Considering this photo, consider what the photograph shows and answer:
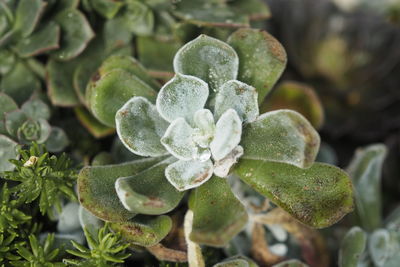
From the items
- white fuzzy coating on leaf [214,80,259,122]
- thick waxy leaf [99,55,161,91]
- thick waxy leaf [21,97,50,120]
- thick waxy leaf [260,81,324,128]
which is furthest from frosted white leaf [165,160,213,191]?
thick waxy leaf [260,81,324,128]

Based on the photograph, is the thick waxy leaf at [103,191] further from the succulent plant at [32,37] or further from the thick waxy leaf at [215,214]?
the succulent plant at [32,37]

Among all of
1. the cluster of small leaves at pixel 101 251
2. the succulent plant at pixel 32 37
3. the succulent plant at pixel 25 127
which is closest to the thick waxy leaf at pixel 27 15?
the succulent plant at pixel 32 37

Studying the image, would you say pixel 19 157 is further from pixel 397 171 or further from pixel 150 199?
pixel 397 171

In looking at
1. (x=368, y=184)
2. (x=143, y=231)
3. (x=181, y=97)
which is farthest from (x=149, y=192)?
(x=368, y=184)

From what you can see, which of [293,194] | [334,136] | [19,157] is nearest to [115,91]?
[19,157]

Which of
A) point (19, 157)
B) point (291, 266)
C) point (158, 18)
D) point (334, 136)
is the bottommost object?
point (334, 136)
